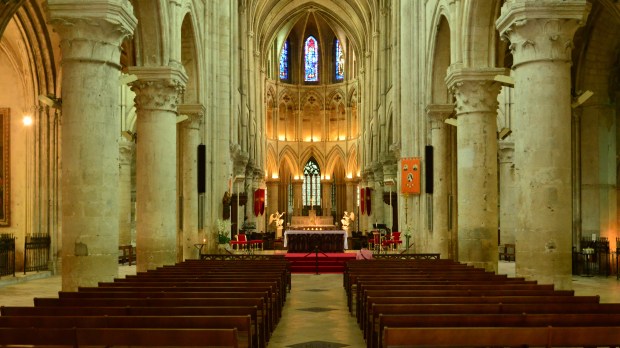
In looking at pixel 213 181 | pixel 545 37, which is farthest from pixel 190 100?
pixel 545 37

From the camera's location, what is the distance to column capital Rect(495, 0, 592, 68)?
11.6 meters

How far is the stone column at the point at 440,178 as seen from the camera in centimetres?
2272

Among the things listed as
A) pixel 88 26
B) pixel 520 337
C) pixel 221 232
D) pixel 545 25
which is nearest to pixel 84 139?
pixel 88 26

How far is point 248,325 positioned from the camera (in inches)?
268

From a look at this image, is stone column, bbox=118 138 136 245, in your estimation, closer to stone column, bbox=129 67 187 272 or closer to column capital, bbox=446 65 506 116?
stone column, bbox=129 67 187 272

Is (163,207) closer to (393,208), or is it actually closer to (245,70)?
(393,208)

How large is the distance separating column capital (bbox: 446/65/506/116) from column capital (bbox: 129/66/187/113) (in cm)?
675

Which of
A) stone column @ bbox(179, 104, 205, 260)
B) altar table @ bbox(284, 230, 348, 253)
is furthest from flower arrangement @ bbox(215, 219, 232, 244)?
altar table @ bbox(284, 230, 348, 253)

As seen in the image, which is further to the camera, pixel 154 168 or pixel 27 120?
pixel 27 120

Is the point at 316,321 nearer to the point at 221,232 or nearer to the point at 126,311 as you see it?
the point at 126,311

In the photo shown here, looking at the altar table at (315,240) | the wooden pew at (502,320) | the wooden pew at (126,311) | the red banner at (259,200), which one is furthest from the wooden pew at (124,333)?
the red banner at (259,200)

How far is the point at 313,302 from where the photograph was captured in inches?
609

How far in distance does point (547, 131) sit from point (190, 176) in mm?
13698

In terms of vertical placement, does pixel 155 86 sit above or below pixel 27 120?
above
